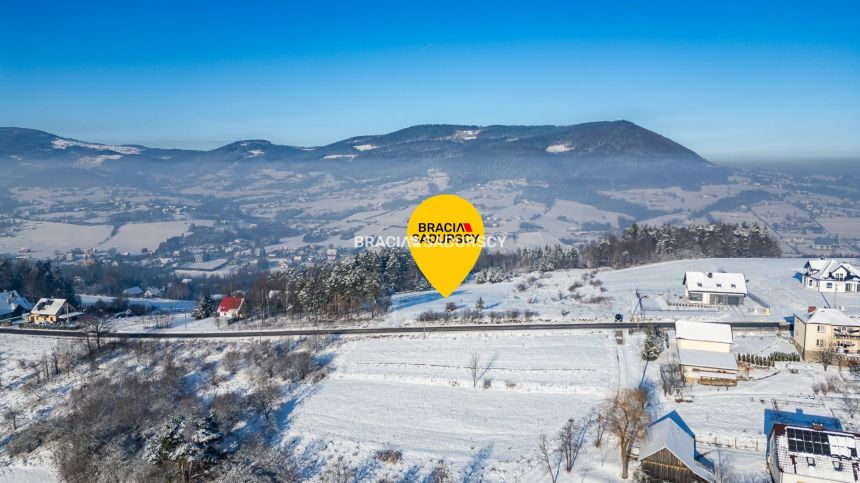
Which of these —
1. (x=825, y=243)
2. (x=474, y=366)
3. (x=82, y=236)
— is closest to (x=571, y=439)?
(x=474, y=366)

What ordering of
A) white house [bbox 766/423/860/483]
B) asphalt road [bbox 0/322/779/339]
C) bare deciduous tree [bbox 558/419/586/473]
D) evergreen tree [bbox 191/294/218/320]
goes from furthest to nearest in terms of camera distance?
evergreen tree [bbox 191/294/218/320] → asphalt road [bbox 0/322/779/339] → bare deciduous tree [bbox 558/419/586/473] → white house [bbox 766/423/860/483]

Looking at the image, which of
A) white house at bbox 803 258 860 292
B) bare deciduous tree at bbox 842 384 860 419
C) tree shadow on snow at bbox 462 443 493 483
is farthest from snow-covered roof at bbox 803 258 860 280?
tree shadow on snow at bbox 462 443 493 483

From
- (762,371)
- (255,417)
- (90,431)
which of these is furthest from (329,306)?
(762,371)

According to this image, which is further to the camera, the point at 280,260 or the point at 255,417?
the point at 280,260

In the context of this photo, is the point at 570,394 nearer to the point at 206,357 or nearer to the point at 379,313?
the point at 379,313

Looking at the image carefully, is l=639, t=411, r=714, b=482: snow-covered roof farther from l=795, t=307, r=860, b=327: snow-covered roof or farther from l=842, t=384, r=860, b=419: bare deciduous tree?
l=795, t=307, r=860, b=327: snow-covered roof
